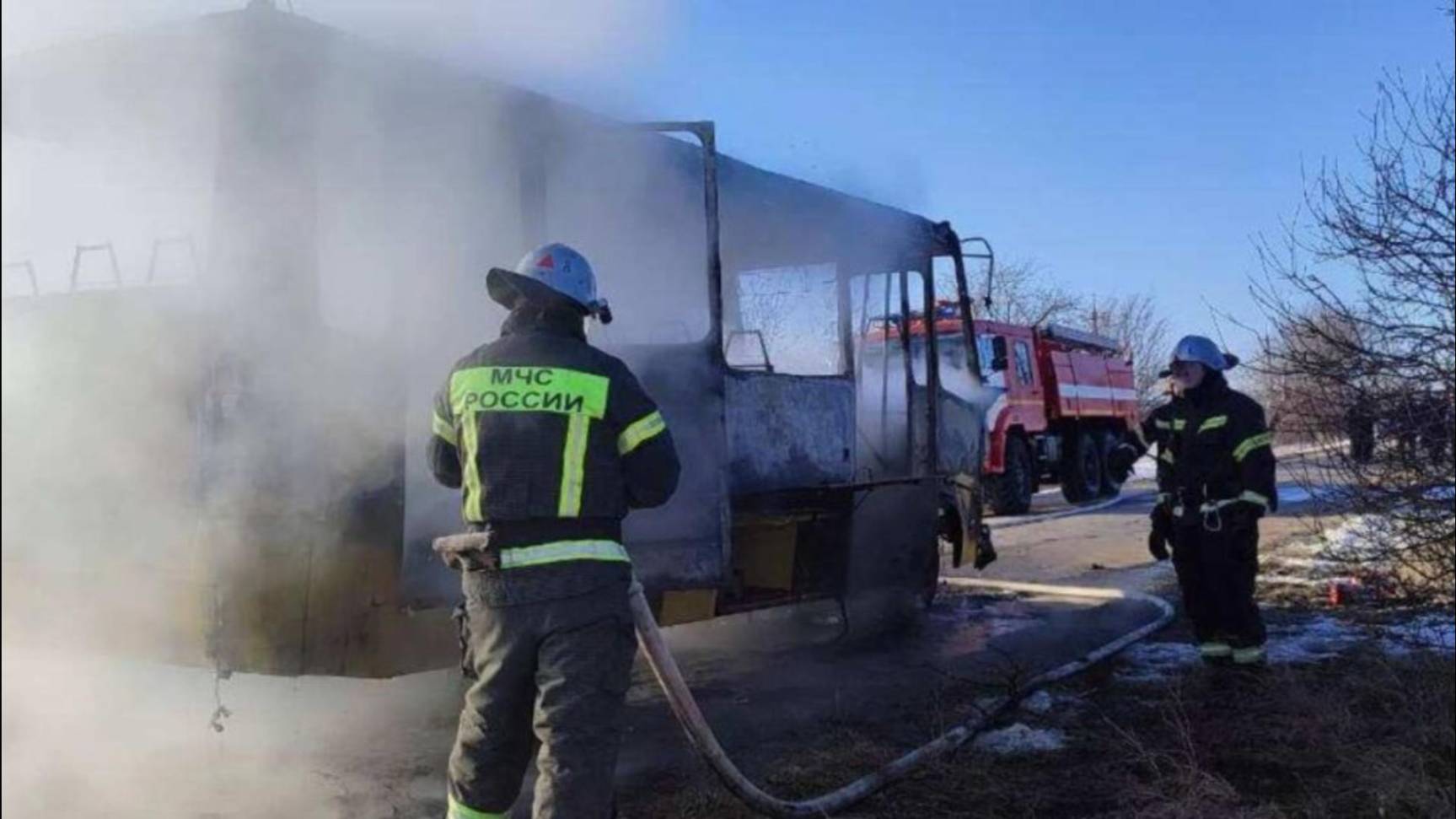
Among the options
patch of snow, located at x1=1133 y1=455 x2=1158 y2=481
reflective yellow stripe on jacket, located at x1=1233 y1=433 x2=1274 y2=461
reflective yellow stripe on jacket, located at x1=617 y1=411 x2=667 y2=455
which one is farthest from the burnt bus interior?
patch of snow, located at x1=1133 y1=455 x2=1158 y2=481


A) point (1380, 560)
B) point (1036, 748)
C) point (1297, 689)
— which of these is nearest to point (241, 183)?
point (1036, 748)

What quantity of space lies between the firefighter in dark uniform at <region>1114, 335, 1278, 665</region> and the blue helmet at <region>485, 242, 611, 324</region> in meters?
3.70

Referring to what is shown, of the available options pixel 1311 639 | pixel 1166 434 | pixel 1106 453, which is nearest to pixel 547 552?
pixel 1166 434

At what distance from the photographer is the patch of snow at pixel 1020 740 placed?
4562 mm

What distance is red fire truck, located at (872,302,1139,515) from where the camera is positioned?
15945mm

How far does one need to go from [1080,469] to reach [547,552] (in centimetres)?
1658

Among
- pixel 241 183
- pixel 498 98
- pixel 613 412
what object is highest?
pixel 498 98

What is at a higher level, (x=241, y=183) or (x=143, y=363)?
(x=241, y=183)

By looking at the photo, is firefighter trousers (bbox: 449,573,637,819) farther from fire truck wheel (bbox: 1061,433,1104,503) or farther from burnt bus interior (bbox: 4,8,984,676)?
fire truck wheel (bbox: 1061,433,1104,503)

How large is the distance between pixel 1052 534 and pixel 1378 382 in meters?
10.2

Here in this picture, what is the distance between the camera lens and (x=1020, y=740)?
4684 millimetres

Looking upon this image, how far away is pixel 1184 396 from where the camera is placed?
6.06 metres

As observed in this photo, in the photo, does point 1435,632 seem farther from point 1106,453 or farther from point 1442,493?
point 1106,453

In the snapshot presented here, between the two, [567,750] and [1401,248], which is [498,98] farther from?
[1401,248]
